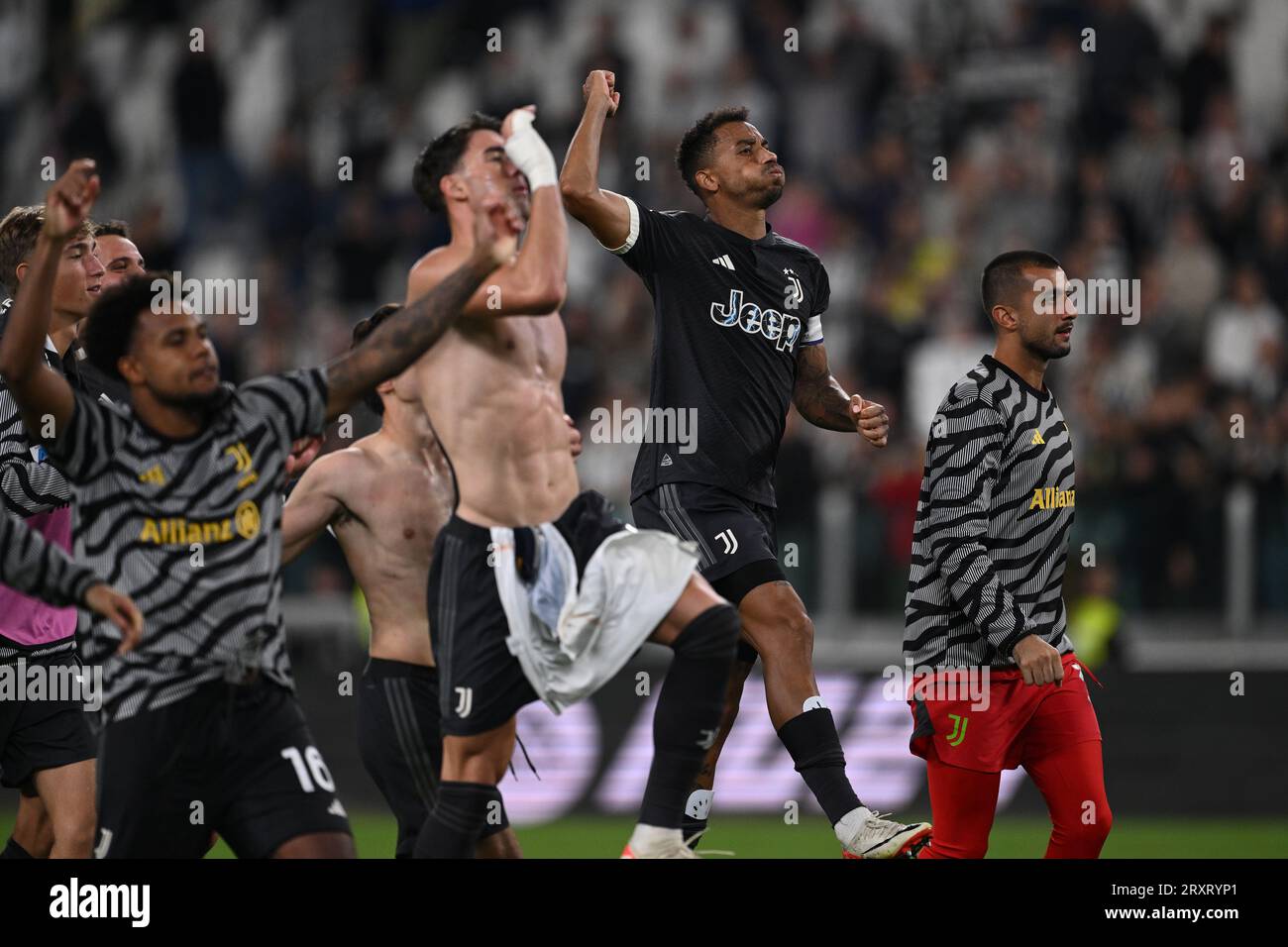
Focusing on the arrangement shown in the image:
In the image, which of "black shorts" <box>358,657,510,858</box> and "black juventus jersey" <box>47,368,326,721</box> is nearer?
"black juventus jersey" <box>47,368,326,721</box>

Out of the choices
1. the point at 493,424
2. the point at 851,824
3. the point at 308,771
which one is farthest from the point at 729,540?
the point at 308,771

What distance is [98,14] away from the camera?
21266 mm

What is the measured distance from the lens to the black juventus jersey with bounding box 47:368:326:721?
5.94m

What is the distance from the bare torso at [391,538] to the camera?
759 centimetres

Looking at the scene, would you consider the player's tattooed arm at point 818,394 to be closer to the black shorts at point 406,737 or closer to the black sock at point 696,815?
the black sock at point 696,815

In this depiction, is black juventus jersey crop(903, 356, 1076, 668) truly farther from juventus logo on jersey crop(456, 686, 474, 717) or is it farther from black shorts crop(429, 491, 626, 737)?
juventus logo on jersey crop(456, 686, 474, 717)

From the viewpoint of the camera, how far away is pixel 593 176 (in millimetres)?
7602

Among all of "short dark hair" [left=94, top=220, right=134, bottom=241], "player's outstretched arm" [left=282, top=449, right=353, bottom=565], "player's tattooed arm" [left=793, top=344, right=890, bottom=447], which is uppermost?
"short dark hair" [left=94, top=220, right=134, bottom=241]

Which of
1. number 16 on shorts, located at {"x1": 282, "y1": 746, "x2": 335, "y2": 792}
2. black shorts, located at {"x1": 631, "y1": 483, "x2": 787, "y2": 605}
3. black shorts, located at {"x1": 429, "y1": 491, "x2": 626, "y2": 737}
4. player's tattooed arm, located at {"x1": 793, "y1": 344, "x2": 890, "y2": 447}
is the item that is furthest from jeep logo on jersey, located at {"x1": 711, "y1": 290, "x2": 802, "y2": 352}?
number 16 on shorts, located at {"x1": 282, "y1": 746, "x2": 335, "y2": 792}

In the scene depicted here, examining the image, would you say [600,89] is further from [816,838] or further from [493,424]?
[816,838]

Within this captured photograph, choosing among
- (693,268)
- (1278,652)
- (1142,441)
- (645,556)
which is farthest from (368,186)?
(645,556)

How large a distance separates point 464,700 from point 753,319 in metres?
2.26

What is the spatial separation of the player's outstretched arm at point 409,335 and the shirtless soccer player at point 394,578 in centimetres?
132

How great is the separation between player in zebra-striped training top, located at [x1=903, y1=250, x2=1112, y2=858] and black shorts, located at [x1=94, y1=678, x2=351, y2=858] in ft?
9.02
